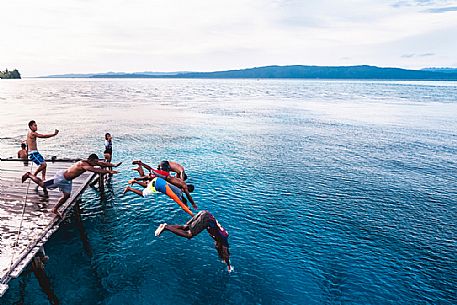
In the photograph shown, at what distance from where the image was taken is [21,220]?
13.2 metres

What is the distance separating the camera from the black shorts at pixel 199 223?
13852 mm

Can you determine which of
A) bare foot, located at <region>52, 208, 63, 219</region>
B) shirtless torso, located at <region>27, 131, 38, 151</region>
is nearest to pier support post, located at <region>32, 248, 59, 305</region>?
bare foot, located at <region>52, 208, 63, 219</region>

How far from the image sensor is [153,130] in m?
55.1

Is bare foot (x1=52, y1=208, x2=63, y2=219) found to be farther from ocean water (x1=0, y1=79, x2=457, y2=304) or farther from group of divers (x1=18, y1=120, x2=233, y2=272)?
ocean water (x1=0, y1=79, x2=457, y2=304)

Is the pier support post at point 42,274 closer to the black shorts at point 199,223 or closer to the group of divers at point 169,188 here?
the group of divers at point 169,188

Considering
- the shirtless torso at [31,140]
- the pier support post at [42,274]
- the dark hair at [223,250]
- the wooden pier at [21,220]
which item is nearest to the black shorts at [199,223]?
the dark hair at [223,250]

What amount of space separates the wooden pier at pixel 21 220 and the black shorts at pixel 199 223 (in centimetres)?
A: 652

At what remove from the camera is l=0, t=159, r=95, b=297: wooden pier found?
37.9 ft

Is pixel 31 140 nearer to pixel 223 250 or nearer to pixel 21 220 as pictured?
pixel 21 220

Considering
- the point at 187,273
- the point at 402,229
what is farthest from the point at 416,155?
the point at 187,273

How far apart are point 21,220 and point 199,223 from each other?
26.1 ft

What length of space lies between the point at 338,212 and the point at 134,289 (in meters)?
16.2

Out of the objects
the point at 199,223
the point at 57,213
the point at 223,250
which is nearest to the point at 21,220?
the point at 57,213

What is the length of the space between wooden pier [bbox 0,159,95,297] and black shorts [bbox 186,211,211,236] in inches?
257
